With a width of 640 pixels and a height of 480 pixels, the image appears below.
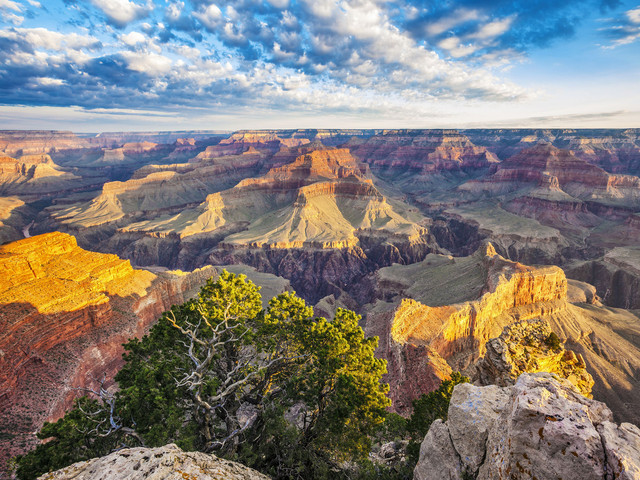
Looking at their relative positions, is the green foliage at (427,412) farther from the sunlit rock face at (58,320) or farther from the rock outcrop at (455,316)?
the sunlit rock face at (58,320)

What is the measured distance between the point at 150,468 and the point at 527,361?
27413 mm

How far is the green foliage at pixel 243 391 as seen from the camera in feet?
53.9

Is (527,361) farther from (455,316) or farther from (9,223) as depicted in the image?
(9,223)

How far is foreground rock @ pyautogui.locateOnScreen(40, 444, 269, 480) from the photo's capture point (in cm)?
974

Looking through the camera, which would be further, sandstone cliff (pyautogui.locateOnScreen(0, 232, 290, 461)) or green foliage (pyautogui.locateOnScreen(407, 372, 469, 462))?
sandstone cliff (pyautogui.locateOnScreen(0, 232, 290, 461))

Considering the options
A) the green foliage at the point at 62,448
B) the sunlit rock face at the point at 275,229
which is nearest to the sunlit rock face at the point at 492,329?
the green foliage at the point at 62,448

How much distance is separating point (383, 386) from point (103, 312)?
165 feet

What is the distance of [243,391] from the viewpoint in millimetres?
19812

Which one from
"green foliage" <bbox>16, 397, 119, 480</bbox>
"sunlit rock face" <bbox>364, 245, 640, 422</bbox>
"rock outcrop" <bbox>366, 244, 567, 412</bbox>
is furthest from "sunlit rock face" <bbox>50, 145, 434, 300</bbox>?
"green foliage" <bbox>16, 397, 119, 480</bbox>

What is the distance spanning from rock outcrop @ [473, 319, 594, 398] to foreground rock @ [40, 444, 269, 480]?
2219 centimetres

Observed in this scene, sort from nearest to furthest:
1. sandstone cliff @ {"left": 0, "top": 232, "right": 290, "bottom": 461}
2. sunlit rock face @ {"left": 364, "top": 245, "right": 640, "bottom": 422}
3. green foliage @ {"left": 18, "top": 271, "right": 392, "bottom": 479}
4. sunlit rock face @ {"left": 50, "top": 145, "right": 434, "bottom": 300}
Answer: green foliage @ {"left": 18, "top": 271, "right": 392, "bottom": 479}, sandstone cliff @ {"left": 0, "top": 232, "right": 290, "bottom": 461}, sunlit rock face @ {"left": 364, "top": 245, "right": 640, "bottom": 422}, sunlit rock face @ {"left": 50, "top": 145, "right": 434, "bottom": 300}

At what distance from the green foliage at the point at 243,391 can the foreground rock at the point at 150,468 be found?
445cm

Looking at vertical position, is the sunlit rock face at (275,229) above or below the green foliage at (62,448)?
below

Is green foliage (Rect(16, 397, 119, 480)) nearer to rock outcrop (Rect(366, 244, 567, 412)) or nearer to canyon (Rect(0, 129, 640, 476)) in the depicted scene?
canyon (Rect(0, 129, 640, 476))
